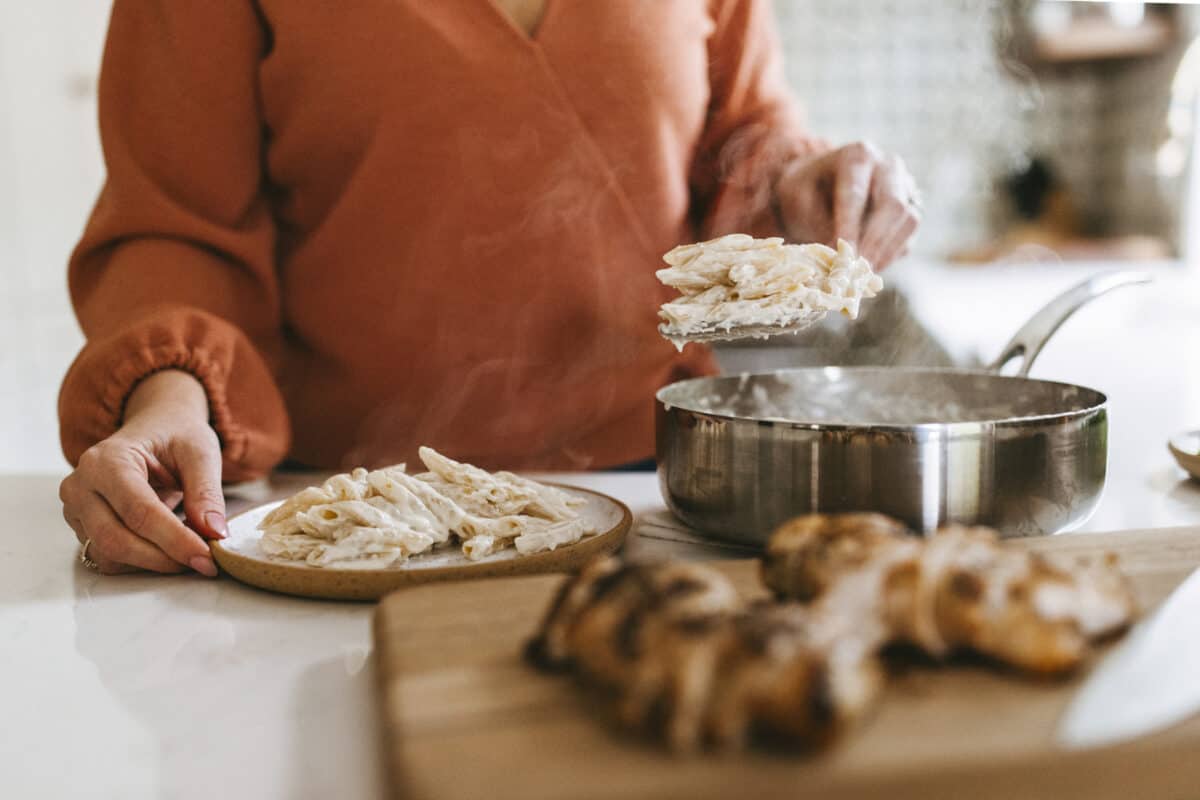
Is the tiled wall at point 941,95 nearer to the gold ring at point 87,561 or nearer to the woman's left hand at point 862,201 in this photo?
the woman's left hand at point 862,201

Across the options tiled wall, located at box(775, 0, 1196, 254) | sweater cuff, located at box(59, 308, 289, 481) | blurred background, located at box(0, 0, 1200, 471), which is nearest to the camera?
sweater cuff, located at box(59, 308, 289, 481)

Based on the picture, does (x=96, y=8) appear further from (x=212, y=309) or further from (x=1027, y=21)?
(x=1027, y=21)

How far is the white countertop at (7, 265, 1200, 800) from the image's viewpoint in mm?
538

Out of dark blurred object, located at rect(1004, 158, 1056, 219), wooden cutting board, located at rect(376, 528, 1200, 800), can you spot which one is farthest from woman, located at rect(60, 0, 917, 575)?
dark blurred object, located at rect(1004, 158, 1056, 219)

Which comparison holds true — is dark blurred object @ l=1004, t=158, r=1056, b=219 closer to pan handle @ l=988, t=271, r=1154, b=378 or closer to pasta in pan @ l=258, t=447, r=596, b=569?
pan handle @ l=988, t=271, r=1154, b=378

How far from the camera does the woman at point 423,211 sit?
1145mm

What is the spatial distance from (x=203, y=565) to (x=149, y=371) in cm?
27

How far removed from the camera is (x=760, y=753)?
1.51 feet

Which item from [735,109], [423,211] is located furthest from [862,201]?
[423,211]

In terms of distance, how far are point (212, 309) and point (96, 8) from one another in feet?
7.28

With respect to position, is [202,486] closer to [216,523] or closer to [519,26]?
[216,523]

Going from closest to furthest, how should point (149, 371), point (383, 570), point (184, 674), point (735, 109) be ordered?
point (184, 674)
point (383, 570)
point (149, 371)
point (735, 109)

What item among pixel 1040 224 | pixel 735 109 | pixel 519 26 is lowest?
pixel 1040 224

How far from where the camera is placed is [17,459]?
2.86 m
